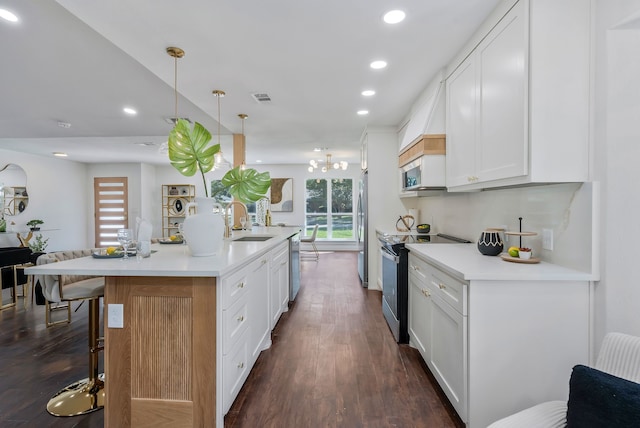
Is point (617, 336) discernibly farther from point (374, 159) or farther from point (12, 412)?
point (374, 159)

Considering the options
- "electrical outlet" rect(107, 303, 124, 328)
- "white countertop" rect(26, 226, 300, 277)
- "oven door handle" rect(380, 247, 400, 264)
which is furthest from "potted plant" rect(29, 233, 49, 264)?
"oven door handle" rect(380, 247, 400, 264)

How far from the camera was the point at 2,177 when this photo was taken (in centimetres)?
577

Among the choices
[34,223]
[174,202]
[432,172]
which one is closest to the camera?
[432,172]

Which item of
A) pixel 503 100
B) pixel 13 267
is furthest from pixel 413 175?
pixel 13 267

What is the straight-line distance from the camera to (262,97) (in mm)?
3283

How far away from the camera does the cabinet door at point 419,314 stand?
2.18 meters

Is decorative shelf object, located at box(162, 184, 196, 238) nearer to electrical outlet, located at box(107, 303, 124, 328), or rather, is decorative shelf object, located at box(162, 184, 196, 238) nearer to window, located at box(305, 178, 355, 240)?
window, located at box(305, 178, 355, 240)

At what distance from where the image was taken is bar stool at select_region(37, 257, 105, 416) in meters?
1.87

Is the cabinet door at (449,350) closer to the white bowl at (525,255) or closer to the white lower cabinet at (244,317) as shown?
the white bowl at (525,255)

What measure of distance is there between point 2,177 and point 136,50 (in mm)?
5853

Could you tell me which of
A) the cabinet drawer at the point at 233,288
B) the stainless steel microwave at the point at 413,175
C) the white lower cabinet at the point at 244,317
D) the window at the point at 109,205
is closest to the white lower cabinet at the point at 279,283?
the white lower cabinet at the point at 244,317

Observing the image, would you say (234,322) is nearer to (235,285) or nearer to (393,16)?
(235,285)

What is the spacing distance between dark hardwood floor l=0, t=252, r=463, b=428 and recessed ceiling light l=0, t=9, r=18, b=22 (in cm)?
243

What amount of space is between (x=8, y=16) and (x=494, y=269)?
3279 millimetres
